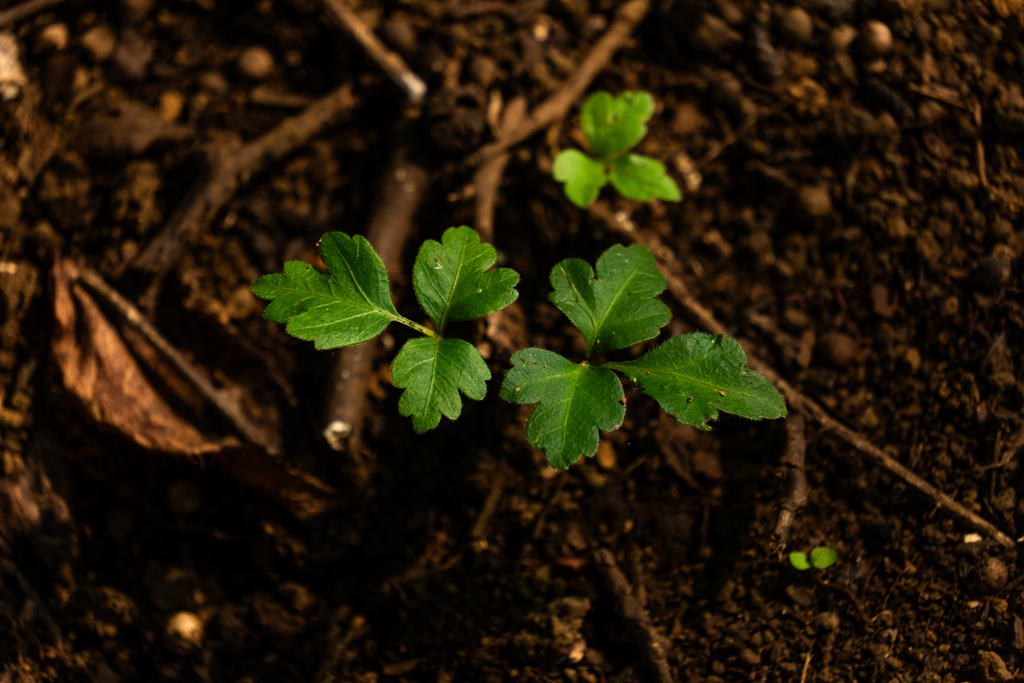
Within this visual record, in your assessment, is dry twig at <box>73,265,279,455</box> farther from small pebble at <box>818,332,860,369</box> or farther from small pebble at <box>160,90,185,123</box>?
small pebble at <box>818,332,860,369</box>

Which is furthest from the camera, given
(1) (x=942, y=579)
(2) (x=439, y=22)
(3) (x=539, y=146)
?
(2) (x=439, y=22)

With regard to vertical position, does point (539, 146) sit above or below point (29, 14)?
below

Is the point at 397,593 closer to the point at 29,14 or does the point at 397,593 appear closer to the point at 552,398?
the point at 552,398

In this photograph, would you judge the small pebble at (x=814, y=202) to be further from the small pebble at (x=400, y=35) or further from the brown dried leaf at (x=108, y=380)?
the brown dried leaf at (x=108, y=380)

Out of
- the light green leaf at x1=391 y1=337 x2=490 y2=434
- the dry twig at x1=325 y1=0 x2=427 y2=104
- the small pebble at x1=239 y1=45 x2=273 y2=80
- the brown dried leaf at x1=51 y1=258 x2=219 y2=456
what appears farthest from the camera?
the small pebble at x1=239 y1=45 x2=273 y2=80

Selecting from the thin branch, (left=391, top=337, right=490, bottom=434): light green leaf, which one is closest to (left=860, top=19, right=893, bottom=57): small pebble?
(left=391, top=337, right=490, bottom=434): light green leaf

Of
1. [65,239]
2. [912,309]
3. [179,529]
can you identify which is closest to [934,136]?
[912,309]

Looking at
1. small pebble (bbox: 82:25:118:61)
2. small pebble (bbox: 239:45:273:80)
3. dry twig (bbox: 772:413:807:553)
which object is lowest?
dry twig (bbox: 772:413:807:553)
